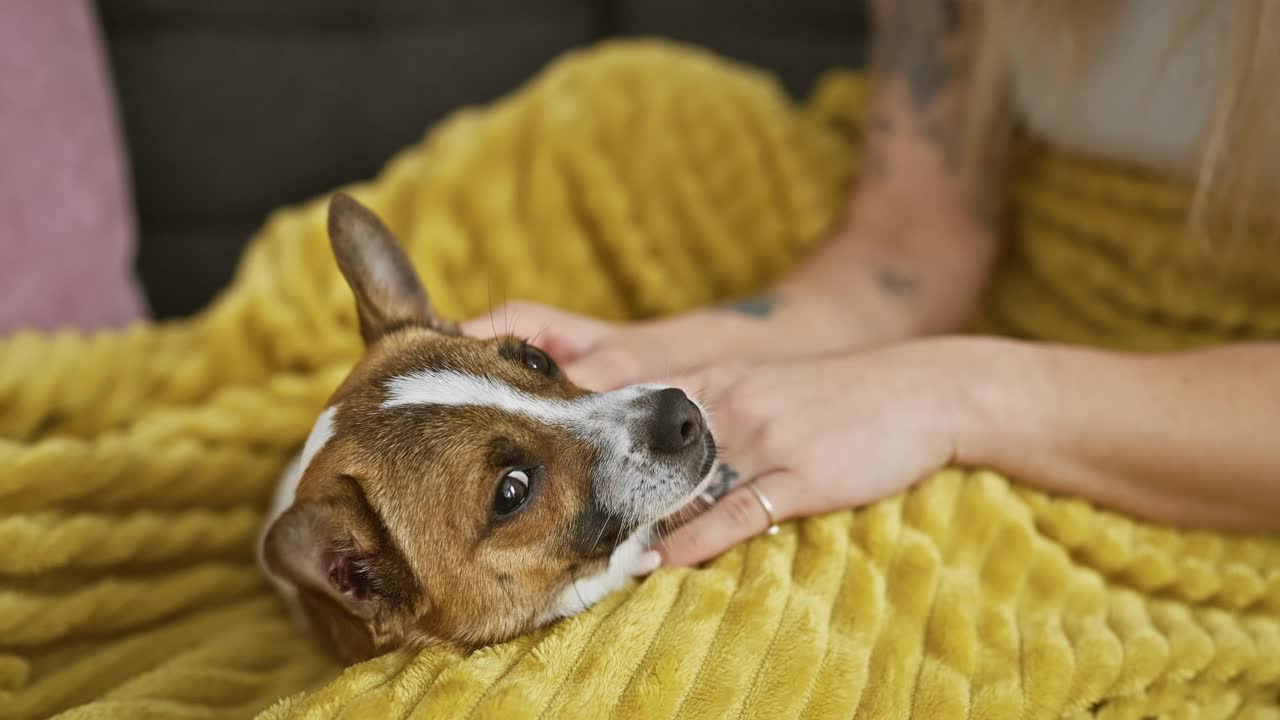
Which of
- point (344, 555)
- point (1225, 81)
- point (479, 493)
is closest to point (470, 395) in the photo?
point (479, 493)

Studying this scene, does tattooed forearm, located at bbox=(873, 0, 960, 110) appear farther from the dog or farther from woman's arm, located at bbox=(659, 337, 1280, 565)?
the dog

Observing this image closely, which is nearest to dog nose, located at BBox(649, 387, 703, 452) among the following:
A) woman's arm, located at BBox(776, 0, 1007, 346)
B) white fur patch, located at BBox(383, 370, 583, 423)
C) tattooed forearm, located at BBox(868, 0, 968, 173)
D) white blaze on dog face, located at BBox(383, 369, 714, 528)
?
white blaze on dog face, located at BBox(383, 369, 714, 528)

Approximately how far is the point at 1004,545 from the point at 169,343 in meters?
1.32

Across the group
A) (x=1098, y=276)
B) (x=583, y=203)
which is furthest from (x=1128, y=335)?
(x=583, y=203)

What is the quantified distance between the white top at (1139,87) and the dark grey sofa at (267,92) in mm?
A: 1071

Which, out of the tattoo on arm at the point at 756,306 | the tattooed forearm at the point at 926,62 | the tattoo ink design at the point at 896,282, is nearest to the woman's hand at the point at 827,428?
the tattoo on arm at the point at 756,306

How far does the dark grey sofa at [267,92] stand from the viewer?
1.67 meters

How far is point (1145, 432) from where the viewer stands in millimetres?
1064

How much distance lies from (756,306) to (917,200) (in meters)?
0.40

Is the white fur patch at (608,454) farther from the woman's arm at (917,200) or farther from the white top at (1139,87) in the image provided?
the white top at (1139,87)

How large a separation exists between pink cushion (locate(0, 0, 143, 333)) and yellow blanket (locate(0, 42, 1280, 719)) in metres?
0.10

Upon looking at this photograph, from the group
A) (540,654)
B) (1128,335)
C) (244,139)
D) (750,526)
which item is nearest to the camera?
(540,654)

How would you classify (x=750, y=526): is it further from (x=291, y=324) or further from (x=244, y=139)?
(x=244, y=139)

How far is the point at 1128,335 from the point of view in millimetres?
1354
